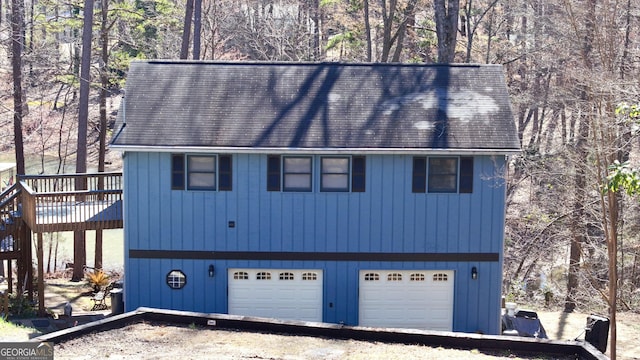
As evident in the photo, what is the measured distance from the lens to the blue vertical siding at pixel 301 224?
51.4 ft

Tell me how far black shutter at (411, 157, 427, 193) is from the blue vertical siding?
0.13 m

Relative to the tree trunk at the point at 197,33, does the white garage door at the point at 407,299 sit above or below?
below

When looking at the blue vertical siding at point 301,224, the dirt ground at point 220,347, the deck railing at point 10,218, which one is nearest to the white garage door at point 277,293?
the blue vertical siding at point 301,224

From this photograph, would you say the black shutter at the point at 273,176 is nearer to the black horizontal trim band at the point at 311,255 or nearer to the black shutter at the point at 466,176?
the black horizontal trim band at the point at 311,255

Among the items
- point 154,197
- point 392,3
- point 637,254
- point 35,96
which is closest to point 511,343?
point 154,197

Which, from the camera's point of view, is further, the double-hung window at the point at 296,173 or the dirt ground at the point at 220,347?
the double-hung window at the point at 296,173

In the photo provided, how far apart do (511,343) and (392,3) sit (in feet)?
61.5

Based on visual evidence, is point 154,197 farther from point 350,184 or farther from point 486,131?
point 486,131

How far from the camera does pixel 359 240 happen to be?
15.8 m

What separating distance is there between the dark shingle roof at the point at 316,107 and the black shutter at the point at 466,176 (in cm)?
42

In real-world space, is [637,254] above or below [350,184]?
below

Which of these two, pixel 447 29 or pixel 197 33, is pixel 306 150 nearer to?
pixel 447 29

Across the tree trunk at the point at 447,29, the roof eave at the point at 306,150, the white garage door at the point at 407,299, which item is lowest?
the white garage door at the point at 407,299

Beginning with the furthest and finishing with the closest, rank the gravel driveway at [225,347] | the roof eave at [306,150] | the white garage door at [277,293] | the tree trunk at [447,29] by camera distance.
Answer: the tree trunk at [447,29]
the white garage door at [277,293]
the roof eave at [306,150]
the gravel driveway at [225,347]
